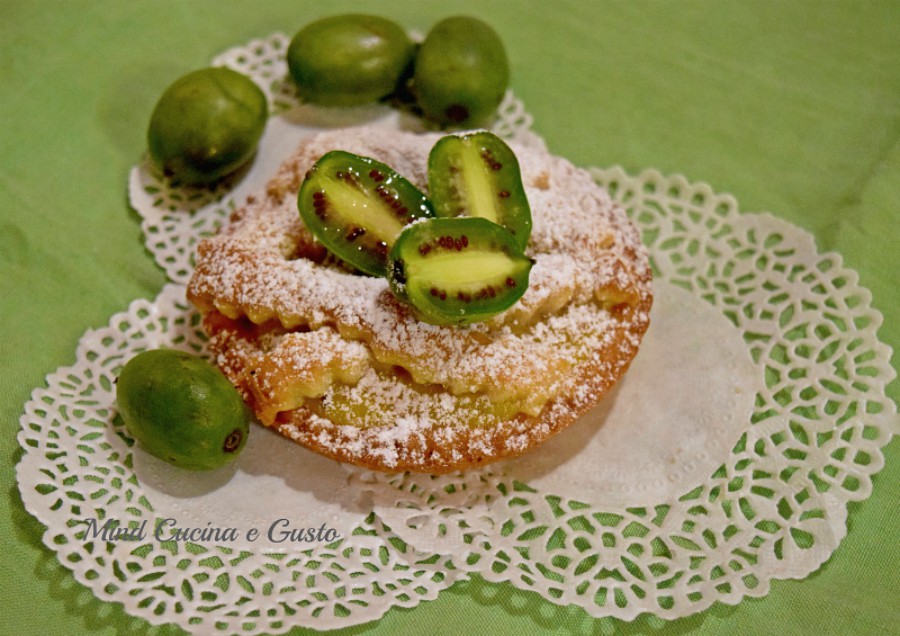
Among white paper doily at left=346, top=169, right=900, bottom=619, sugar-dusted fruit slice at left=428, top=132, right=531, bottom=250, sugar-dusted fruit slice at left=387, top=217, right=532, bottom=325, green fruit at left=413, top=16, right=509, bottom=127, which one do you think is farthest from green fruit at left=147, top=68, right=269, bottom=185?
white paper doily at left=346, top=169, right=900, bottom=619

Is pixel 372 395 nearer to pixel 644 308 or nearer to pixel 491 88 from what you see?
pixel 644 308

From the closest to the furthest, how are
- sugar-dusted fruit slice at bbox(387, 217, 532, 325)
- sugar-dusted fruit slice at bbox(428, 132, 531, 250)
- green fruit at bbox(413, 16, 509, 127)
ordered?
sugar-dusted fruit slice at bbox(387, 217, 532, 325) → sugar-dusted fruit slice at bbox(428, 132, 531, 250) → green fruit at bbox(413, 16, 509, 127)

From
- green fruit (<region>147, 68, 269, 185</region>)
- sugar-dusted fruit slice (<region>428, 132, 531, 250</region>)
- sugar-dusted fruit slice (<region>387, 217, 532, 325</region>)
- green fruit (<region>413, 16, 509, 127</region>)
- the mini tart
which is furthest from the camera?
green fruit (<region>413, 16, 509, 127</region>)

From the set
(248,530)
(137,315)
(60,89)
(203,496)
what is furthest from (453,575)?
(60,89)

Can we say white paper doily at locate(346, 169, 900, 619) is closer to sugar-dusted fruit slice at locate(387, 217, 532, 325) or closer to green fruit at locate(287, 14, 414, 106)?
sugar-dusted fruit slice at locate(387, 217, 532, 325)

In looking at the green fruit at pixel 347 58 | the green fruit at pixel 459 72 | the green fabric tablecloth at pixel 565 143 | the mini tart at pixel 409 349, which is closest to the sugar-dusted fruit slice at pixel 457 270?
the mini tart at pixel 409 349

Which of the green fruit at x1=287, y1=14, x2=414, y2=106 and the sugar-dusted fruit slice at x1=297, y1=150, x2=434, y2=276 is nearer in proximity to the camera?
the sugar-dusted fruit slice at x1=297, y1=150, x2=434, y2=276
